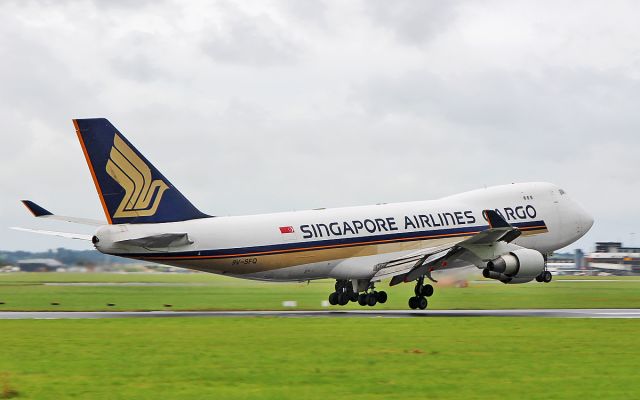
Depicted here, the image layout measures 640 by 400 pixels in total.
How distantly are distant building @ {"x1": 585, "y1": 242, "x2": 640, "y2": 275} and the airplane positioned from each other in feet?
353

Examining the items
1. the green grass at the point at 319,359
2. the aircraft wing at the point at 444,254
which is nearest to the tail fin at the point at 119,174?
the green grass at the point at 319,359

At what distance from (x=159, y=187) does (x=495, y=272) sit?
16.3m

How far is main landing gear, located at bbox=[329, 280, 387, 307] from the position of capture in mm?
51469

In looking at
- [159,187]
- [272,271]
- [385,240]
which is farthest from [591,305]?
[159,187]

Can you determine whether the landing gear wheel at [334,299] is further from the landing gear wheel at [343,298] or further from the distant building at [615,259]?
the distant building at [615,259]

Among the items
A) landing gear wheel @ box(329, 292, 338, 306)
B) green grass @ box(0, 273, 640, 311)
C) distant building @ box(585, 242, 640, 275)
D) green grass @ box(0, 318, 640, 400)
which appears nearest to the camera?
green grass @ box(0, 318, 640, 400)

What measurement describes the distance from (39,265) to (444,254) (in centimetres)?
7353

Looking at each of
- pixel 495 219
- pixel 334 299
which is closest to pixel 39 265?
pixel 334 299

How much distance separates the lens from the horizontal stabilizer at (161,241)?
43.2 m

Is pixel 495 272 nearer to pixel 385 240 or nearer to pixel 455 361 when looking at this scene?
pixel 385 240

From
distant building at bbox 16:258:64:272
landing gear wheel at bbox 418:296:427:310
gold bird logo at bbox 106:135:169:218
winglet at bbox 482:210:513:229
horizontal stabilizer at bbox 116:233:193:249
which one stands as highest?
distant building at bbox 16:258:64:272

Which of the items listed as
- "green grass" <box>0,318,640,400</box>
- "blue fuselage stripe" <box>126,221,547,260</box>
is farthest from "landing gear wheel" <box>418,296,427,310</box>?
"green grass" <box>0,318,640,400</box>

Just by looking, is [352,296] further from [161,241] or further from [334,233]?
[161,241]

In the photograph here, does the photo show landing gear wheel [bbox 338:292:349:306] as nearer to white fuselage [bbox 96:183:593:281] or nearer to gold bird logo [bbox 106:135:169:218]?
white fuselage [bbox 96:183:593:281]
